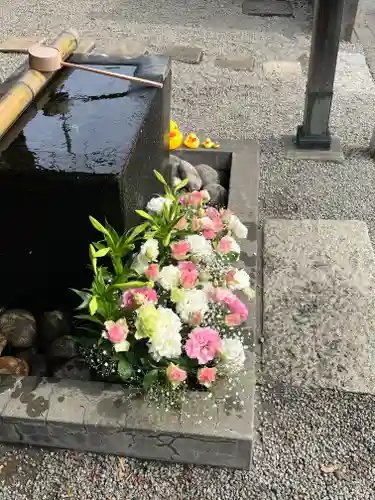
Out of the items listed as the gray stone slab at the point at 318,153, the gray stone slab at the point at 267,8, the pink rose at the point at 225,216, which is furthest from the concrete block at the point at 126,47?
the pink rose at the point at 225,216

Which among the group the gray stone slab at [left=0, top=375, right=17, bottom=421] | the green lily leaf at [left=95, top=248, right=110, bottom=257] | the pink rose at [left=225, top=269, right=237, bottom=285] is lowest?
the gray stone slab at [left=0, top=375, right=17, bottom=421]

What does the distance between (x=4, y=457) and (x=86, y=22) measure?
701 centimetres

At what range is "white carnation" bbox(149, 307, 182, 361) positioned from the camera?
1.96 meters

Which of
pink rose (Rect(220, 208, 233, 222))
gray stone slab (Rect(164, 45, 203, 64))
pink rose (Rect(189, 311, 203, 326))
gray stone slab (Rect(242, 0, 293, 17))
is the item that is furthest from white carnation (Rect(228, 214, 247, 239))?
gray stone slab (Rect(242, 0, 293, 17))

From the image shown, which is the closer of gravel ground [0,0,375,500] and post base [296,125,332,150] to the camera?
gravel ground [0,0,375,500]

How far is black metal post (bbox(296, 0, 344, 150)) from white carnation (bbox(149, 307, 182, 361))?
291cm

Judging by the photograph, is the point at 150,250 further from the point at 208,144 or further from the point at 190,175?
the point at 208,144

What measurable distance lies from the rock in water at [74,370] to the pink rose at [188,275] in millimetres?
642

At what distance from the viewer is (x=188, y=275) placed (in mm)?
2146

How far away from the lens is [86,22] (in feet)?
25.5

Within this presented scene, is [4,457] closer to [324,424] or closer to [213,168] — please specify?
[324,424]

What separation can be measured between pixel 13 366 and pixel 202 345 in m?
0.91

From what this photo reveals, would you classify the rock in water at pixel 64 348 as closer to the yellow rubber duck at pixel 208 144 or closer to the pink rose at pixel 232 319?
the pink rose at pixel 232 319

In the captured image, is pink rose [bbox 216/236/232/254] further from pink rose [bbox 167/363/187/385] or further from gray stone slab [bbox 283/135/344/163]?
gray stone slab [bbox 283/135/344/163]
